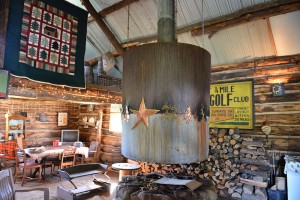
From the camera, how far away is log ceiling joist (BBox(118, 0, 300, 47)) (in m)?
3.92

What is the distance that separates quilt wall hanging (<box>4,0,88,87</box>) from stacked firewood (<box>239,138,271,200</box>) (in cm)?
402

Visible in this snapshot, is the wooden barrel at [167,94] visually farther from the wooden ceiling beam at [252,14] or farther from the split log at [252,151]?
the split log at [252,151]

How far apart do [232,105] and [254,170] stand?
5.08 ft

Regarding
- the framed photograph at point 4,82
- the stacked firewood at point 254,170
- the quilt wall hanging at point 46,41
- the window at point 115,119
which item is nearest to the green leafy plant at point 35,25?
the quilt wall hanging at point 46,41

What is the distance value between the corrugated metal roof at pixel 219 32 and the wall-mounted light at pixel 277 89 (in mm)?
691

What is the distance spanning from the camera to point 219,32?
4945 millimetres

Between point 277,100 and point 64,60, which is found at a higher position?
point 64,60

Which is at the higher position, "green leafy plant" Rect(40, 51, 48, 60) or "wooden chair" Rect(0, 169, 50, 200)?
"green leafy plant" Rect(40, 51, 48, 60)

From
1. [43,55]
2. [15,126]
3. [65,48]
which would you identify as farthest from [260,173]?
[15,126]

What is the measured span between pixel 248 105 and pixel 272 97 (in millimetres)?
523

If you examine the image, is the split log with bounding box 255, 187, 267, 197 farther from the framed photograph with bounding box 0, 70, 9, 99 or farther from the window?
the framed photograph with bounding box 0, 70, 9, 99

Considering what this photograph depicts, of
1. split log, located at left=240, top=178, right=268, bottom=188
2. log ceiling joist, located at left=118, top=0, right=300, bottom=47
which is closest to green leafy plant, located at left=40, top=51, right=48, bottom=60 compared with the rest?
log ceiling joist, located at left=118, top=0, right=300, bottom=47

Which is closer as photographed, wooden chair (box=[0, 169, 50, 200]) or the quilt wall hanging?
wooden chair (box=[0, 169, 50, 200])

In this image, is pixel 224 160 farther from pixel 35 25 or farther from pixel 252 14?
pixel 35 25
